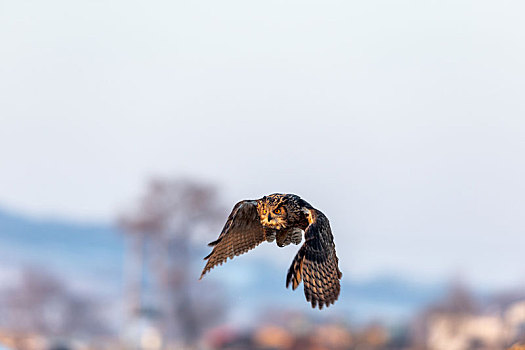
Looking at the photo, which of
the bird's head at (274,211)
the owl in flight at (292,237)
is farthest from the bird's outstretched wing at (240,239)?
the bird's head at (274,211)

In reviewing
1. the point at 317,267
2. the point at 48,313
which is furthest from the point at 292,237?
the point at 48,313

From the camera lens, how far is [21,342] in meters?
33.5

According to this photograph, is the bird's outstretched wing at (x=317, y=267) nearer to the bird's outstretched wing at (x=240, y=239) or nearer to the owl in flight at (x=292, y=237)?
the owl in flight at (x=292, y=237)

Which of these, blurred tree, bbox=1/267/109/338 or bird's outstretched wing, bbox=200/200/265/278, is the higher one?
blurred tree, bbox=1/267/109/338

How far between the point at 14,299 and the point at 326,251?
5250 centimetres

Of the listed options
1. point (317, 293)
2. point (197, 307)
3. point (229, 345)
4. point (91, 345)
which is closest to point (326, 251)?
point (317, 293)

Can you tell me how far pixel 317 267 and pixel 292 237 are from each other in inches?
28.2

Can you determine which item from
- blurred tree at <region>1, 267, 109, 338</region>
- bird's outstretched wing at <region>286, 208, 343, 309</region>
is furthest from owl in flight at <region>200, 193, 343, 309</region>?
blurred tree at <region>1, 267, 109, 338</region>

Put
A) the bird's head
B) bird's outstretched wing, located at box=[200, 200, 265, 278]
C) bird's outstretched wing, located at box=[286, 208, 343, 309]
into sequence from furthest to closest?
bird's outstretched wing, located at box=[200, 200, 265, 278] < the bird's head < bird's outstretched wing, located at box=[286, 208, 343, 309]

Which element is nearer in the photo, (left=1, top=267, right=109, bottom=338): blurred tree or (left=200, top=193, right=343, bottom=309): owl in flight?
(left=200, top=193, right=343, bottom=309): owl in flight

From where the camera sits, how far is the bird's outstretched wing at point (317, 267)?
6.64 metres

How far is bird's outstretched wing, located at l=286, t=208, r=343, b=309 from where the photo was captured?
21.8 feet

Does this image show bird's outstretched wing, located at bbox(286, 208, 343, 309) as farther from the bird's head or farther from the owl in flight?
the bird's head

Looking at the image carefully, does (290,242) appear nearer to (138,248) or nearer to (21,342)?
(21,342)
